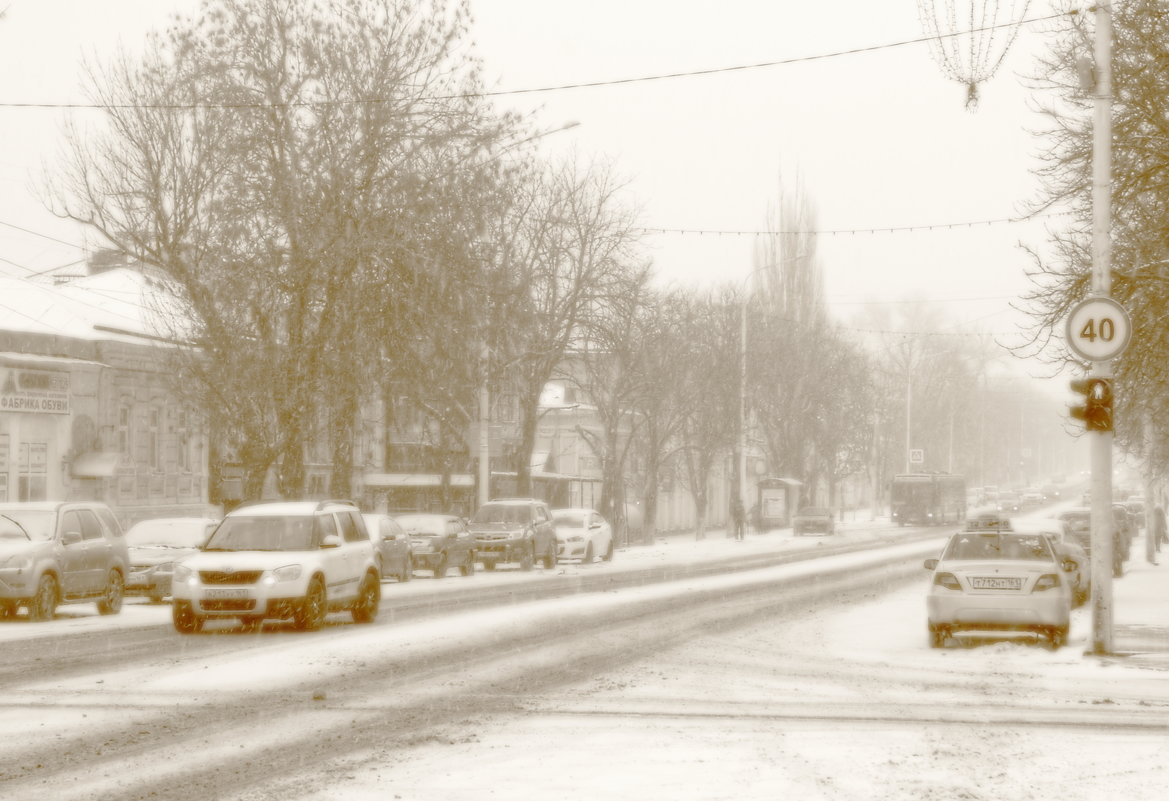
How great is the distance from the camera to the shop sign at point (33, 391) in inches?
1544

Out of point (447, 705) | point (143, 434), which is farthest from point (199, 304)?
point (447, 705)

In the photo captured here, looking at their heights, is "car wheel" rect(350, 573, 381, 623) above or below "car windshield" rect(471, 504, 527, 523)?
below

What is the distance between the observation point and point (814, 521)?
247 ft

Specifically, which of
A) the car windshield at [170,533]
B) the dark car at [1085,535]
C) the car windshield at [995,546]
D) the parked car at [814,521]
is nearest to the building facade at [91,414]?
the car windshield at [170,533]

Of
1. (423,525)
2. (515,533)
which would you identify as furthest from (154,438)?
(515,533)

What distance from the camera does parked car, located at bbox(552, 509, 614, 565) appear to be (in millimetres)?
47000

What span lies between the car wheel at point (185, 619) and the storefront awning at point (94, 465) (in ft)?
72.0

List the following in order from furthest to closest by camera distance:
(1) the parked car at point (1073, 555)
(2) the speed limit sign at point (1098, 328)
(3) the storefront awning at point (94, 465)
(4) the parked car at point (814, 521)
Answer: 1. (4) the parked car at point (814, 521)
2. (3) the storefront awning at point (94, 465)
3. (1) the parked car at point (1073, 555)
4. (2) the speed limit sign at point (1098, 328)

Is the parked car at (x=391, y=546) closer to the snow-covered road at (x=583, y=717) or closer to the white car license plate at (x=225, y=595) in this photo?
the snow-covered road at (x=583, y=717)

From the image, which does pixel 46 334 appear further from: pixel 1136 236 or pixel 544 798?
pixel 544 798

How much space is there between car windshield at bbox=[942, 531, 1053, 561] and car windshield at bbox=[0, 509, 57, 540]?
12.3m

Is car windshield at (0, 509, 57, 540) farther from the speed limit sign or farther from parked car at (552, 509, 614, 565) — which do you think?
parked car at (552, 509, 614, 565)

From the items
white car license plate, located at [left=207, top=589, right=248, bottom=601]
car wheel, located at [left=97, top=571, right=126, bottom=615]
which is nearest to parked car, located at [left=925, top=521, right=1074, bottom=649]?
white car license plate, located at [left=207, top=589, right=248, bottom=601]

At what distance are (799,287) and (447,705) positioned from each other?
7548 centimetres
